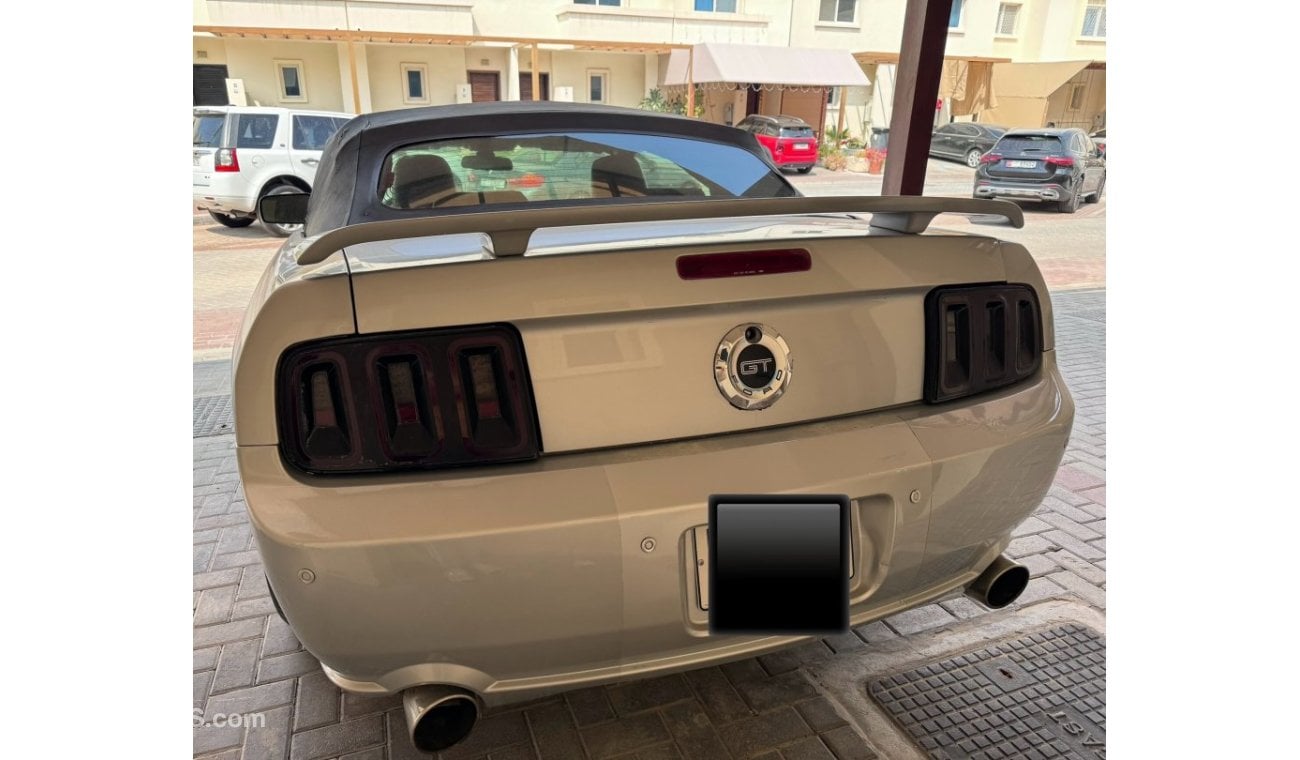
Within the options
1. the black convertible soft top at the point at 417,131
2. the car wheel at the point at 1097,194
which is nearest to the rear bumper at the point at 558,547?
the black convertible soft top at the point at 417,131

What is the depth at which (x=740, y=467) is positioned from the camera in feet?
4.71

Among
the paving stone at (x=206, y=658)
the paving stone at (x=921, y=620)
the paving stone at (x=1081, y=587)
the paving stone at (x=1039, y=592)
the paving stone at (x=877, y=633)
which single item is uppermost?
the paving stone at (x=1081, y=587)

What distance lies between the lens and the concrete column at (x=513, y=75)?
1791 centimetres

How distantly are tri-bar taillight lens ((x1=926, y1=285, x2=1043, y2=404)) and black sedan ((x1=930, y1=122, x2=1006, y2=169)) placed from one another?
725 inches

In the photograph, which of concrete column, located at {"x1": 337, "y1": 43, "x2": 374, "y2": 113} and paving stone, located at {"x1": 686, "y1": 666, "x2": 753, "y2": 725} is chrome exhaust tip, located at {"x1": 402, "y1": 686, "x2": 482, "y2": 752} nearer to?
paving stone, located at {"x1": 686, "y1": 666, "x2": 753, "y2": 725}

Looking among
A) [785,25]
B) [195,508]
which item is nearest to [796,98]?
[785,25]

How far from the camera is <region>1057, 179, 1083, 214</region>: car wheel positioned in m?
14.3

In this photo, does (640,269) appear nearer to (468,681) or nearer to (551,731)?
(468,681)

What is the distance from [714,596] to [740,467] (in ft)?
0.83

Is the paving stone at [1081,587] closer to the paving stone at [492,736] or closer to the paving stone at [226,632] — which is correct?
the paving stone at [492,736]

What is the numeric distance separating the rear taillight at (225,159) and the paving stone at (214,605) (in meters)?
9.75

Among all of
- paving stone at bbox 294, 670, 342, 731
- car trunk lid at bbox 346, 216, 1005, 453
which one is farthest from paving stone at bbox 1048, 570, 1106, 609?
paving stone at bbox 294, 670, 342, 731

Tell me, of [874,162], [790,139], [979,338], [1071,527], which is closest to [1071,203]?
[874,162]

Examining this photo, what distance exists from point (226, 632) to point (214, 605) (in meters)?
0.19
